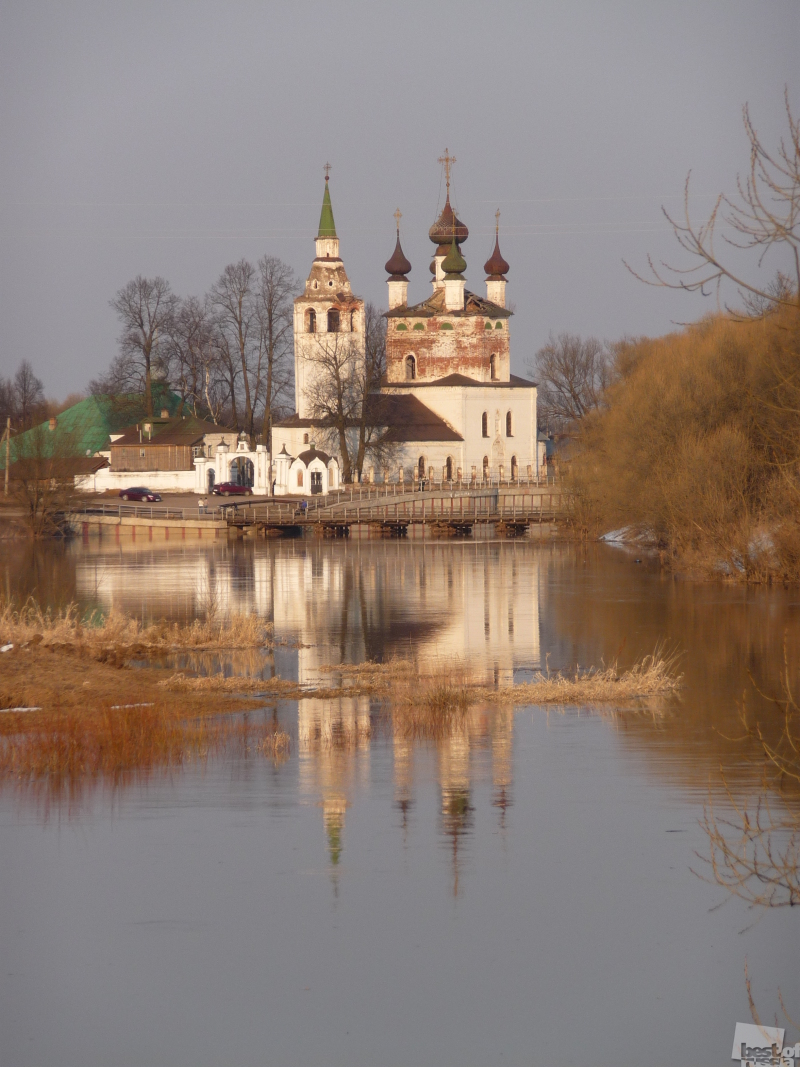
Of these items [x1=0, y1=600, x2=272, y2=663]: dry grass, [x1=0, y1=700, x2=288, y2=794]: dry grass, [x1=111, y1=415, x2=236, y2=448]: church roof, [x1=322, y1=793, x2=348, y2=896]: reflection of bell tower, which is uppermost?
[x1=111, y1=415, x2=236, y2=448]: church roof

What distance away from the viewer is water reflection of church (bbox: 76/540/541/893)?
483 inches

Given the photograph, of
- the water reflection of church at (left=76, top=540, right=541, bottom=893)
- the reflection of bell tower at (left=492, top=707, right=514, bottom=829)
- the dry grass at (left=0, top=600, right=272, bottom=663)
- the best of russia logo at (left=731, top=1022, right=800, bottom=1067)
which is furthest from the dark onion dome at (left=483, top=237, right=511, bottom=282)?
the best of russia logo at (left=731, top=1022, right=800, bottom=1067)

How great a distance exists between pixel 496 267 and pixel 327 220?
10.0 m

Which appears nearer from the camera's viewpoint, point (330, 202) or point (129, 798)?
point (129, 798)

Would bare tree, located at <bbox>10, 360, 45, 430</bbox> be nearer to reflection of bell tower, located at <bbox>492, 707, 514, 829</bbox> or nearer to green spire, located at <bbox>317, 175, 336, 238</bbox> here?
green spire, located at <bbox>317, 175, 336, 238</bbox>

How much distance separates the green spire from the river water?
55.8m

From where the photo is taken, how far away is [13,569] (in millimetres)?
38125

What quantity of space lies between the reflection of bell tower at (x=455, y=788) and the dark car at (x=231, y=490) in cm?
5186

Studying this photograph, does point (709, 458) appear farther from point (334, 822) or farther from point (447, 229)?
point (447, 229)

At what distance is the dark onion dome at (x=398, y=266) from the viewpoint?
7275 centimetres

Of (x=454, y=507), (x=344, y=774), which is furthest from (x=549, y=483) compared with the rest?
(x=344, y=774)

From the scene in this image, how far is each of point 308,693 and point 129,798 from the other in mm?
5205

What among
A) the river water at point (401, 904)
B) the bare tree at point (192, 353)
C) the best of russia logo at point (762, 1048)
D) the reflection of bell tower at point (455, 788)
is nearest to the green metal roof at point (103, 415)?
the bare tree at point (192, 353)

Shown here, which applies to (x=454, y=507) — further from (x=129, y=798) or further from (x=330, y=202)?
(x=129, y=798)
